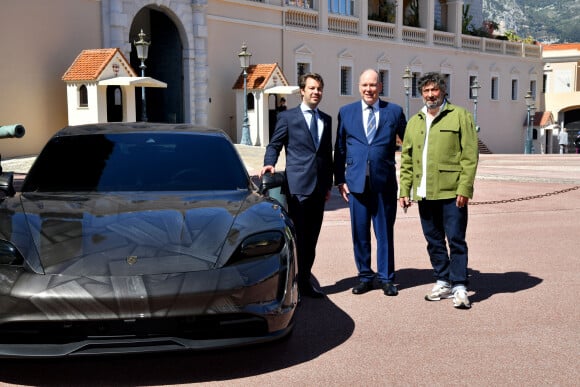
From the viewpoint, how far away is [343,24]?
3953cm

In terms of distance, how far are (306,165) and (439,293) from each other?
1.59 metres

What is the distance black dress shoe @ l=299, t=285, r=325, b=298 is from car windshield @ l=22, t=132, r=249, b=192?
1.31 m

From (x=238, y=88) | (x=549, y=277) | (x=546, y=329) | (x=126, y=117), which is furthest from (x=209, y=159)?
(x=238, y=88)

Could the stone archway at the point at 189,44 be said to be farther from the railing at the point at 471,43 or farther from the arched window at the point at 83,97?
the railing at the point at 471,43

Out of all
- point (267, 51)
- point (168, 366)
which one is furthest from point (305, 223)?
point (267, 51)

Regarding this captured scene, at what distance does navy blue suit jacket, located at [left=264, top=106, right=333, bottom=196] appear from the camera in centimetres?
632

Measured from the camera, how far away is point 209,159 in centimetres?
559

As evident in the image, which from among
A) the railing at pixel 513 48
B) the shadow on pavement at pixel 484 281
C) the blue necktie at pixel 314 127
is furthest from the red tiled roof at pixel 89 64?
the railing at pixel 513 48

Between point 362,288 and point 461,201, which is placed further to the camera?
point 362,288

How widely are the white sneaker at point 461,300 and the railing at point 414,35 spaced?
39207mm

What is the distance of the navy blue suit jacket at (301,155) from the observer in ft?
20.7

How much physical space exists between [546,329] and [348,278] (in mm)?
2360

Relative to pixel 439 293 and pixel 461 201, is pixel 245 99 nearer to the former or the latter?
pixel 439 293

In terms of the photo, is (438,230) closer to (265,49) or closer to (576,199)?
(576,199)
